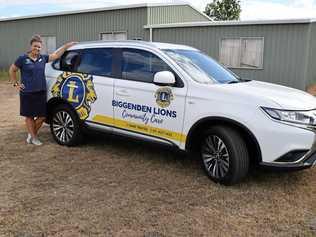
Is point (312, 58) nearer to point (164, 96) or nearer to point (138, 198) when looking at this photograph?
point (164, 96)

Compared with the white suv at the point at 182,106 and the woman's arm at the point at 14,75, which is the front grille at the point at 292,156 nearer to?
A: the white suv at the point at 182,106

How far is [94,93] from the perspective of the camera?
6.03 metres

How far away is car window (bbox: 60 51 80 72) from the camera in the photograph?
642 centimetres

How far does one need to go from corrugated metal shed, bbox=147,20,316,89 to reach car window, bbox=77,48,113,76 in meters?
10.6

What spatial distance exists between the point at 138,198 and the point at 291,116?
1924mm

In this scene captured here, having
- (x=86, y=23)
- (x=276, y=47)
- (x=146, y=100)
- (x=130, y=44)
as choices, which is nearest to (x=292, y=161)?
(x=146, y=100)

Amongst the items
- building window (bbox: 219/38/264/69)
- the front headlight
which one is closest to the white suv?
the front headlight

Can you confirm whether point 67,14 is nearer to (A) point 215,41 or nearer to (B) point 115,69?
(A) point 215,41

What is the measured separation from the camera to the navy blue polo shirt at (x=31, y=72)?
638 cm

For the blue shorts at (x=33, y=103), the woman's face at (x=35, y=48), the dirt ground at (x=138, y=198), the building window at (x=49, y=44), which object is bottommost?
the dirt ground at (x=138, y=198)

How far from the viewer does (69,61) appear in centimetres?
650

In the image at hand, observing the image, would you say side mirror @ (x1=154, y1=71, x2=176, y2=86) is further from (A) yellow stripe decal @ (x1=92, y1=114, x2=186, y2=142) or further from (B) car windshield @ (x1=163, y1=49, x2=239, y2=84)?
(A) yellow stripe decal @ (x1=92, y1=114, x2=186, y2=142)

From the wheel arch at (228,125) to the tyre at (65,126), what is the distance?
206cm

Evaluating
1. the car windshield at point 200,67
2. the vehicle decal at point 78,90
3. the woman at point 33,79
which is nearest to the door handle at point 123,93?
the vehicle decal at point 78,90
